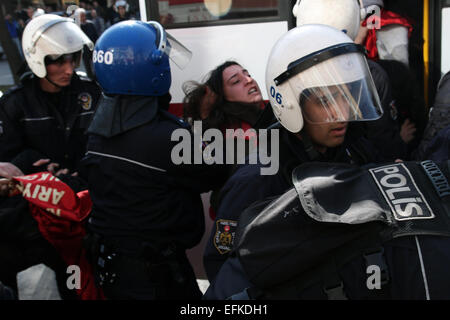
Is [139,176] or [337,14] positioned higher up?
[337,14]

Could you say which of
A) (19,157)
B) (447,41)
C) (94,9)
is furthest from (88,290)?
(94,9)

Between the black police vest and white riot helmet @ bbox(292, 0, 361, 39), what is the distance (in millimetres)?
1962

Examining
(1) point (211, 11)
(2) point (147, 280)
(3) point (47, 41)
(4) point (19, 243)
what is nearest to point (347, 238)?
(2) point (147, 280)

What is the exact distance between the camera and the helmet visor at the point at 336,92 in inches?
73.0

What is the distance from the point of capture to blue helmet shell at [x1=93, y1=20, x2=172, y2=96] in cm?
241

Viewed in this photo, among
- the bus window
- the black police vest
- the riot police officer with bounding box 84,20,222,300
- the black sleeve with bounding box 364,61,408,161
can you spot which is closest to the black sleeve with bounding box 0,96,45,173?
the riot police officer with bounding box 84,20,222,300

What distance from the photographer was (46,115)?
327cm

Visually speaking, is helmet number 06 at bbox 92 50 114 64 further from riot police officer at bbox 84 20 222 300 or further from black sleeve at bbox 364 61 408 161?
black sleeve at bbox 364 61 408 161

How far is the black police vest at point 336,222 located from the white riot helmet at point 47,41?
A: 2647mm

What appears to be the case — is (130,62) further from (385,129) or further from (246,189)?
(385,129)

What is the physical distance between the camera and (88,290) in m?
2.85

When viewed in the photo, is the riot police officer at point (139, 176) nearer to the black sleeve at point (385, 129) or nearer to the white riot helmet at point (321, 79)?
the white riot helmet at point (321, 79)

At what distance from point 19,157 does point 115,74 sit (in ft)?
3.75

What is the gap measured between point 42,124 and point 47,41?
1.98 feet
